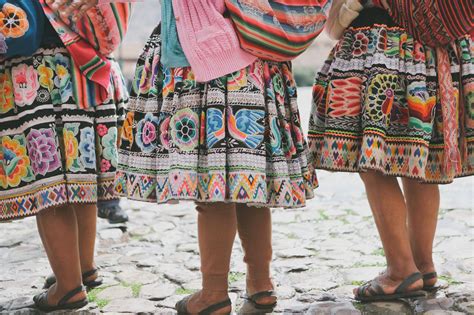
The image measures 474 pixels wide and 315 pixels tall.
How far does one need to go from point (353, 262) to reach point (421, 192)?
2.12 feet

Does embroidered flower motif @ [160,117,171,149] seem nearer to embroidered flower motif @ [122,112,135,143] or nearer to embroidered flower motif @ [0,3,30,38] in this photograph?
embroidered flower motif @ [122,112,135,143]

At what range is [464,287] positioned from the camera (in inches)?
117

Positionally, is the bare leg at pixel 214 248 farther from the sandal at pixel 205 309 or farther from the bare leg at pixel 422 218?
the bare leg at pixel 422 218

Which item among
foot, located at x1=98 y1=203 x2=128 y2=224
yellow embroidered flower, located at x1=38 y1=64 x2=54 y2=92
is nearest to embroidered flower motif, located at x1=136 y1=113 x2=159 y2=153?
yellow embroidered flower, located at x1=38 y1=64 x2=54 y2=92

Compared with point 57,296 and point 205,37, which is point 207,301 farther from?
point 205,37

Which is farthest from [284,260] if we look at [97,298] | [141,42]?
[141,42]

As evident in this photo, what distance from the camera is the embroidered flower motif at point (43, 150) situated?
2.75m

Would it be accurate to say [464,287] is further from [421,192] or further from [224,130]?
[224,130]

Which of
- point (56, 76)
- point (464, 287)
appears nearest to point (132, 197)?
point (56, 76)

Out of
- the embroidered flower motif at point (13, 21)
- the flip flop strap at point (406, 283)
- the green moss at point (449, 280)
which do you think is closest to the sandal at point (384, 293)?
the flip flop strap at point (406, 283)

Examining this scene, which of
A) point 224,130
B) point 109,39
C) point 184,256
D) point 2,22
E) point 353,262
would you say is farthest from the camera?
point 184,256

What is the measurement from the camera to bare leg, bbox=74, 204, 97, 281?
3.09 meters

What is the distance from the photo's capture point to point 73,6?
2623mm

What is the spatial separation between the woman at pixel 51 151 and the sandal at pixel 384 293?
113cm
